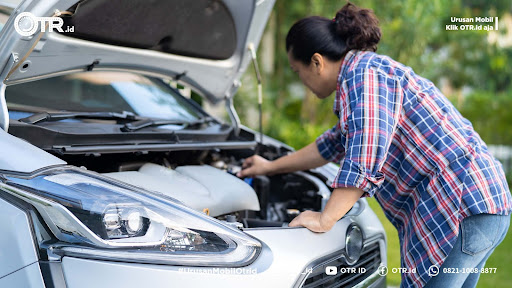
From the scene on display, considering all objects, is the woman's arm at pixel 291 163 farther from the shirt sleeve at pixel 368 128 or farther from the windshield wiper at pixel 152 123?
the shirt sleeve at pixel 368 128

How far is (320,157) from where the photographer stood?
2.84m

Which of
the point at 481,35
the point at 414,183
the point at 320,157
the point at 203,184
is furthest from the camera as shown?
the point at 481,35

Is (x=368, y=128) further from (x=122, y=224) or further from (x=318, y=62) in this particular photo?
(x=122, y=224)

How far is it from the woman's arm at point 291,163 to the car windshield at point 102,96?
465 mm

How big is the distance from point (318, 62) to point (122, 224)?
1.03 meters

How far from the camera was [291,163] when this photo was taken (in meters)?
2.88

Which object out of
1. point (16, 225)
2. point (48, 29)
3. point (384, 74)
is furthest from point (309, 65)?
point (16, 225)

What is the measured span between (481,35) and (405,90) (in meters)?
12.1

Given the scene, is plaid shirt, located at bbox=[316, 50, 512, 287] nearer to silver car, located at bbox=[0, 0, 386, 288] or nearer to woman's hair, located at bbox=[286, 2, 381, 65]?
woman's hair, located at bbox=[286, 2, 381, 65]

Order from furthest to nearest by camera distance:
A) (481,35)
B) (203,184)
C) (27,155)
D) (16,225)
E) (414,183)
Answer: (481,35), (203,184), (414,183), (27,155), (16,225)

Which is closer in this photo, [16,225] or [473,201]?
[16,225]

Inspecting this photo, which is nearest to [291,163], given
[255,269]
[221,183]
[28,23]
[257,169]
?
[257,169]

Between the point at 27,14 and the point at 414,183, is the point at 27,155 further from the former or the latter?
the point at 414,183

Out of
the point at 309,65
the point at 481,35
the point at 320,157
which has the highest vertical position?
the point at 481,35
